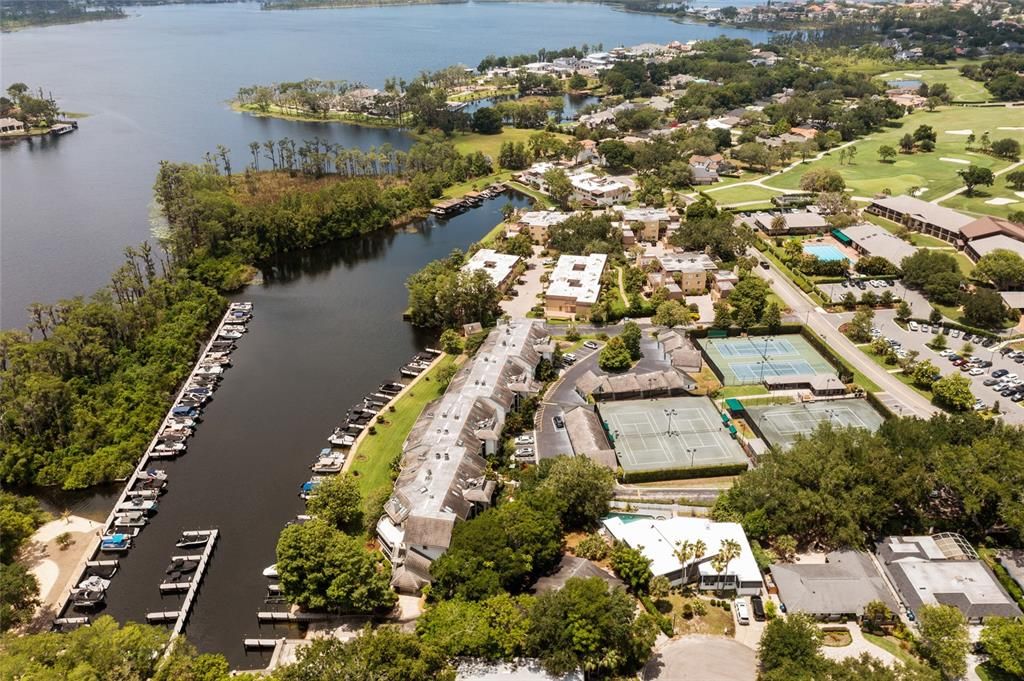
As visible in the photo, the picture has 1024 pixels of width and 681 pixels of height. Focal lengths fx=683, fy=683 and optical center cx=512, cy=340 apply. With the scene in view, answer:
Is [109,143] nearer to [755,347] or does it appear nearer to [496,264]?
[496,264]

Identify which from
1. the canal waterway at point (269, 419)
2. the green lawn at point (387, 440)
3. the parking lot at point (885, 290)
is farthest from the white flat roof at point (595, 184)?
the green lawn at point (387, 440)

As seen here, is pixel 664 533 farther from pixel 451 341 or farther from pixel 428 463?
pixel 451 341

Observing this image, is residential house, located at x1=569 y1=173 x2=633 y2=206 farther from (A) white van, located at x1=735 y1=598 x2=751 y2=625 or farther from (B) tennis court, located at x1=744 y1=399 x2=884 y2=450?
(A) white van, located at x1=735 y1=598 x2=751 y2=625

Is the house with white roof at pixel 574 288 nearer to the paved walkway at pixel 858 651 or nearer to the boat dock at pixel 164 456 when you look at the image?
the boat dock at pixel 164 456

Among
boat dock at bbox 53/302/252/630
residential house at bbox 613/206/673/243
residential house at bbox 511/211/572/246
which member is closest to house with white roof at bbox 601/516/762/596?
boat dock at bbox 53/302/252/630

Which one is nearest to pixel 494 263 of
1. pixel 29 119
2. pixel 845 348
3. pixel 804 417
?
pixel 845 348

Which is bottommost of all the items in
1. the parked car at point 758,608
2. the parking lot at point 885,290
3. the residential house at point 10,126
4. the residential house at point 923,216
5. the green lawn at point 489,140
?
the parked car at point 758,608
